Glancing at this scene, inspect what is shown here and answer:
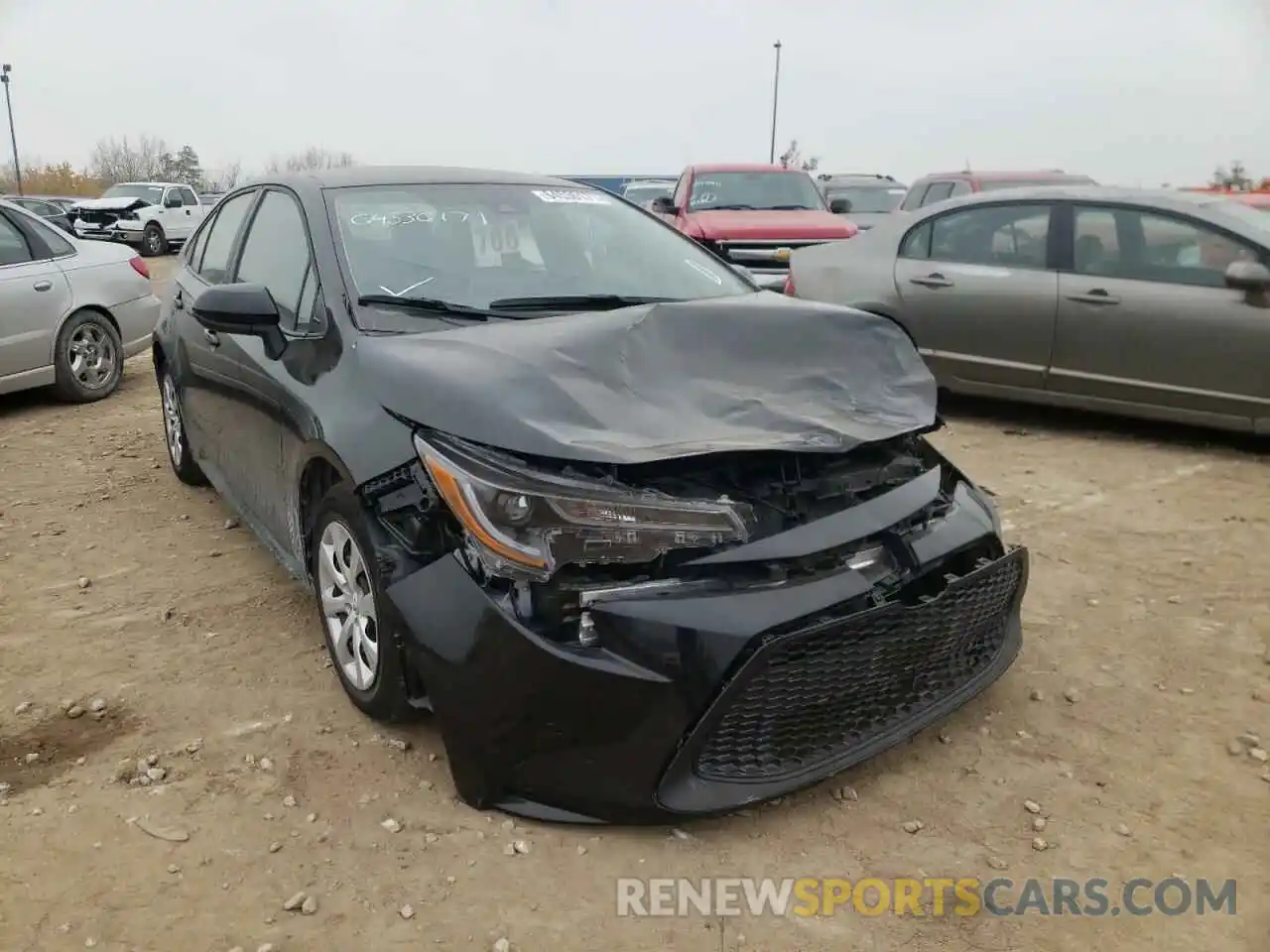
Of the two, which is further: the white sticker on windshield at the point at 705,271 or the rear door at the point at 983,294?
the rear door at the point at 983,294

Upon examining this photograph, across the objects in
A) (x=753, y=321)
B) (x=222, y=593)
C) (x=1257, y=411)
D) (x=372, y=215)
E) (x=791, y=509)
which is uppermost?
(x=372, y=215)

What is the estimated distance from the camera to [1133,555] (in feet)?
13.5

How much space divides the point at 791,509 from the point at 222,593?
97.4 inches

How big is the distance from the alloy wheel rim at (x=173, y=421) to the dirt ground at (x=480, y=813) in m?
0.99

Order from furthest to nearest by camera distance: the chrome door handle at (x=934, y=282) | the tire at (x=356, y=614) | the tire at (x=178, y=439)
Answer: the chrome door handle at (x=934, y=282)
the tire at (x=178, y=439)
the tire at (x=356, y=614)

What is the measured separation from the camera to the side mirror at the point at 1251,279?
5.11 meters

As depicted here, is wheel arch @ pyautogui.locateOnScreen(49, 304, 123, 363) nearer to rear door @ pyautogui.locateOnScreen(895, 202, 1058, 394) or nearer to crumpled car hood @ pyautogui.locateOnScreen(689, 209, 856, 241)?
crumpled car hood @ pyautogui.locateOnScreen(689, 209, 856, 241)

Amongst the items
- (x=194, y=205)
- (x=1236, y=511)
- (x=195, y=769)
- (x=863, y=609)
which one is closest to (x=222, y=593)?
(x=195, y=769)

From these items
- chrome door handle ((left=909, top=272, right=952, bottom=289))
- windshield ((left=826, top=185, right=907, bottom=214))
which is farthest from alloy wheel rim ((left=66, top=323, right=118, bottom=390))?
windshield ((left=826, top=185, right=907, bottom=214))

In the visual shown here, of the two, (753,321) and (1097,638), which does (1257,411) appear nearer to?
(1097,638)

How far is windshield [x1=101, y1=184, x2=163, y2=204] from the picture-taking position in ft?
76.0

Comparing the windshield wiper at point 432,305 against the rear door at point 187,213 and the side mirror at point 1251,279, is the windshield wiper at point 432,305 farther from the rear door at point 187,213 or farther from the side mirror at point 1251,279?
the rear door at point 187,213

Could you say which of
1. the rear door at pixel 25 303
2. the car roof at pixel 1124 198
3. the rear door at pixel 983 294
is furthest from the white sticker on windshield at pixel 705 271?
the rear door at pixel 25 303

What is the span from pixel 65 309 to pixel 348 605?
525 centimetres
